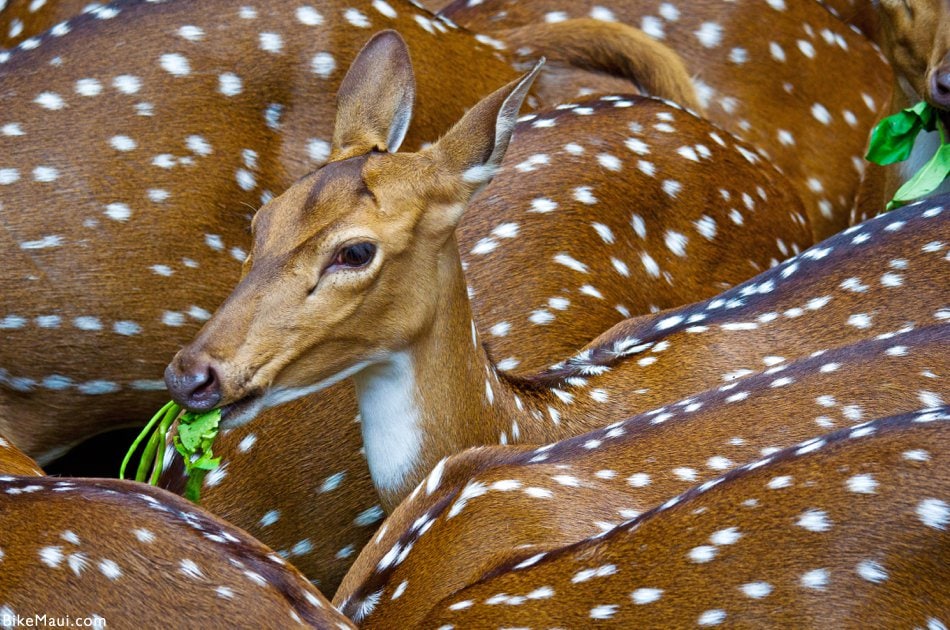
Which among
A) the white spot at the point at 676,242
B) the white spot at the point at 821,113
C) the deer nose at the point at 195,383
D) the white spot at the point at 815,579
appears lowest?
the white spot at the point at 676,242

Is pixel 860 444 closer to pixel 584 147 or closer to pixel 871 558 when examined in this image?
pixel 871 558

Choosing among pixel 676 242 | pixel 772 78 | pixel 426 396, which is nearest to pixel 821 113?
pixel 772 78

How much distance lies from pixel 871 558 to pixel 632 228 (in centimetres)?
179

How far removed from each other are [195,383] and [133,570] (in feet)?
1.89

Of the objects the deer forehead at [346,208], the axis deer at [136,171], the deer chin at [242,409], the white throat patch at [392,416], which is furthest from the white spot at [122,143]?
the deer chin at [242,409]

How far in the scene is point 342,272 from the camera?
312 centimetres

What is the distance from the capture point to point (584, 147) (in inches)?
166

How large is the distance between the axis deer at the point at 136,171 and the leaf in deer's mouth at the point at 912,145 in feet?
3.71

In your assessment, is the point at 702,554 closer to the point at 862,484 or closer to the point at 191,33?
the point at 862,484

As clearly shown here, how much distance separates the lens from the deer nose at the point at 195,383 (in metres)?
3.00

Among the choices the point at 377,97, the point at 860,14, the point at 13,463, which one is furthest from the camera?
the point at 860,14

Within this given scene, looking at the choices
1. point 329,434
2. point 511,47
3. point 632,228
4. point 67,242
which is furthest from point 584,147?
point 67,242

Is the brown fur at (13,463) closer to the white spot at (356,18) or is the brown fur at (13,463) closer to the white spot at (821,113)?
the white spot at (356,18)

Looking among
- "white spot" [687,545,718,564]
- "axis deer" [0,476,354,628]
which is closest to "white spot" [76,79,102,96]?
"axis deer" [0,476,354,628]
